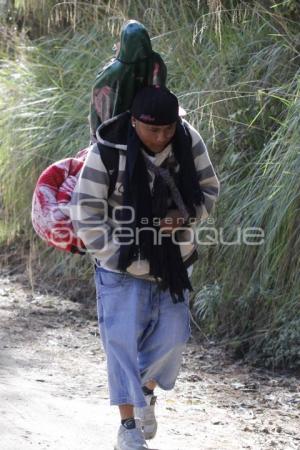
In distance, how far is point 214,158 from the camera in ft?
27.0

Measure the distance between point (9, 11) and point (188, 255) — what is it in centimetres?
824

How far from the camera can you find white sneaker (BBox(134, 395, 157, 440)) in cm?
509

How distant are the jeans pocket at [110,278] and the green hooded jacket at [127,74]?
65 centimetres

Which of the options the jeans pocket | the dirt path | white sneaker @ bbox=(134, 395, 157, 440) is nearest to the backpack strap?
the jeans pocket

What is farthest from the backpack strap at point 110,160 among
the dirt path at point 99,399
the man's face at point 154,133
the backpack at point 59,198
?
the dirt path at point 99,399

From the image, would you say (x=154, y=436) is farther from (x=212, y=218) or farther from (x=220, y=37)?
(x=220, y=37)

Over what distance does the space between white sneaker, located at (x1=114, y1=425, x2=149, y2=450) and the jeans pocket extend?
0.71 m

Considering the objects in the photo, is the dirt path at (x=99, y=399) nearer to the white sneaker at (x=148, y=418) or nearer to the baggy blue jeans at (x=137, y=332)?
the white sneaker at (x=148, y=418)

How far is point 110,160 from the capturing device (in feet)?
15.6

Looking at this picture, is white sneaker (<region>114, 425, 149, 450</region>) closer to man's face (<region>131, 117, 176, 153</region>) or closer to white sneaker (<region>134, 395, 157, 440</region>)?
white sneaker (<region>134, 395, 157, 440</region>)

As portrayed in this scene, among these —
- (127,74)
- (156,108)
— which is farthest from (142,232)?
(127,74)

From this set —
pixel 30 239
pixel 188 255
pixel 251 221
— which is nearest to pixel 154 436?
pixel 188 255

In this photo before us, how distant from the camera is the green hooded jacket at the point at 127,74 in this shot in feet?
16.3

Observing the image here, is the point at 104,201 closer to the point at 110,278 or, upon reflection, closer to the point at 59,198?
the point at 59,198
